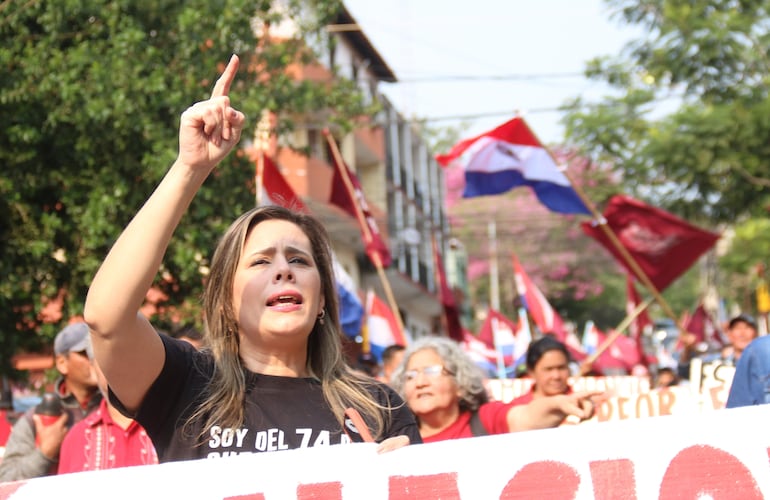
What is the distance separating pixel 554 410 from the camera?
3168 mm

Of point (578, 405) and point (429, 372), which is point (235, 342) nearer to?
point (578, 405)

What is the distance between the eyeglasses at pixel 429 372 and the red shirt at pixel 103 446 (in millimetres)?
1447

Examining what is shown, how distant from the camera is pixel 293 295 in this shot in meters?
2.72

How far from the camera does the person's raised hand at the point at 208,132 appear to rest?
237cm

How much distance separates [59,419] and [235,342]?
84.8 inches

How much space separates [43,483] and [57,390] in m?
2.79

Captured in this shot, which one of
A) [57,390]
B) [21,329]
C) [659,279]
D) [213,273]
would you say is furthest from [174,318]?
[213,273]

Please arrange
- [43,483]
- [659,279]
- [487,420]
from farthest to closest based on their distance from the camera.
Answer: [659,279] → [487,420] → [43,483]

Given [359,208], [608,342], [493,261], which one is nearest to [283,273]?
[608,342]

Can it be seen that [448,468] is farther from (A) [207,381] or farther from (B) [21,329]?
(B) [21,329]

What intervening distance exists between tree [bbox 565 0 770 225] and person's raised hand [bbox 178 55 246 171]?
37.1 ft

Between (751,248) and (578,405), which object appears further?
(751,248)

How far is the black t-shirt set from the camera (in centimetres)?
260

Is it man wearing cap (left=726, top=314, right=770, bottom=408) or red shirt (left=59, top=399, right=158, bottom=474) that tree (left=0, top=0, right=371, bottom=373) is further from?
man wearing cap (left=726, top=314, right=770, bottom=408)
